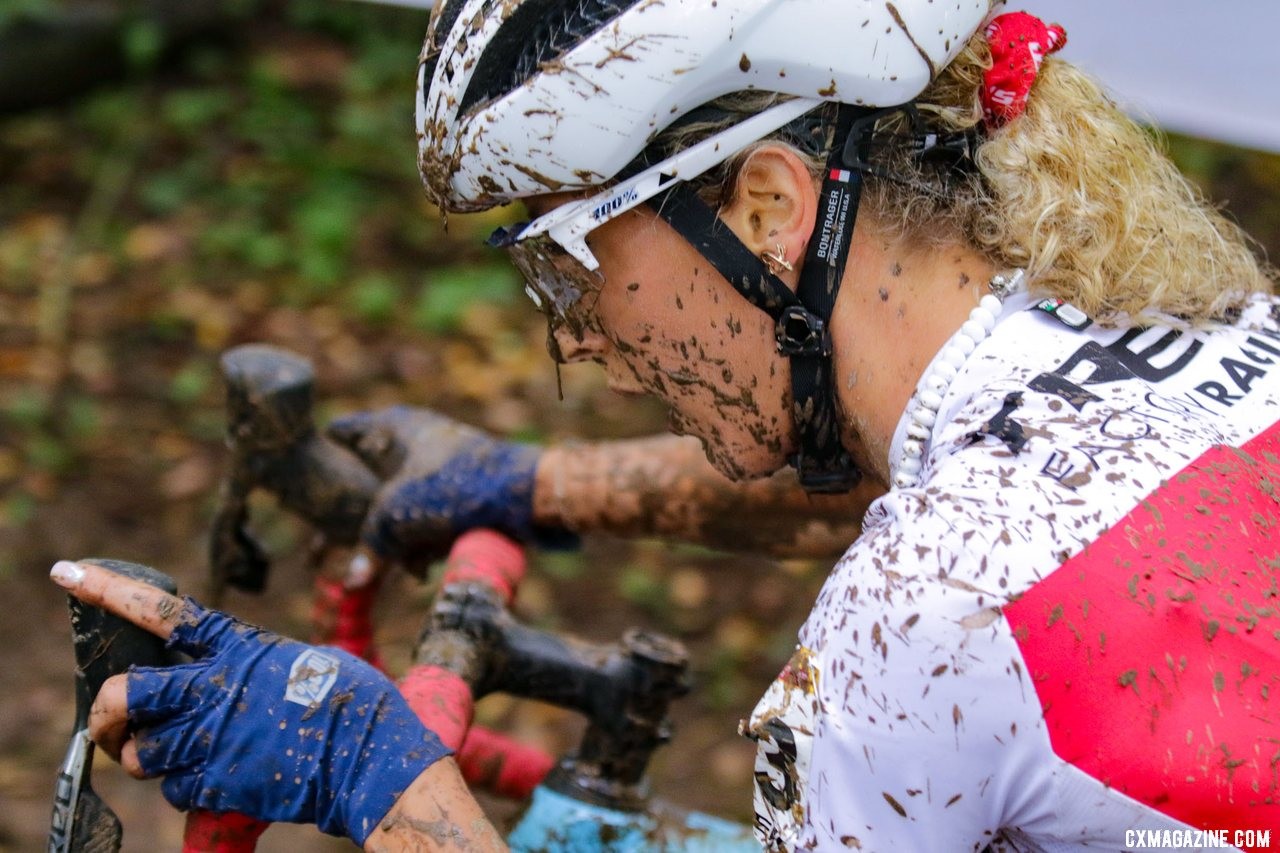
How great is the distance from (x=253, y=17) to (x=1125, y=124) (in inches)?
216

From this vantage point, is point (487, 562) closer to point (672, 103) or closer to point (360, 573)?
point (360, 573)

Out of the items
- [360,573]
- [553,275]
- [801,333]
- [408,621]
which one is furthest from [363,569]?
[408,621]

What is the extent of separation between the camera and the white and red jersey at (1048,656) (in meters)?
1.41

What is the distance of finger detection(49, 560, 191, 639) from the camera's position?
1.76 meters

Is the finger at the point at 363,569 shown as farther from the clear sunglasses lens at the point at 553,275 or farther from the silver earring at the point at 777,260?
the silver earring at the point at 777,260

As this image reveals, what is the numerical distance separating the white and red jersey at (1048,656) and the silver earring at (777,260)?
0.39 meters

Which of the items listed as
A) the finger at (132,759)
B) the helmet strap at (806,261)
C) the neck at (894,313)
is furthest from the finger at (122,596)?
the neck at (894,313)

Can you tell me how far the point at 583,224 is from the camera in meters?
1.88

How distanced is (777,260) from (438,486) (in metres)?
1.06

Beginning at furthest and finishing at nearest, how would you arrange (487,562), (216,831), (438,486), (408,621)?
(408,621) → (438,486) → (487,562) → (216,831)

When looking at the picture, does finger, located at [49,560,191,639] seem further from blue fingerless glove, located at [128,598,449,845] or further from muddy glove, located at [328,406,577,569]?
muddy glove, located at [328,406,577,569]

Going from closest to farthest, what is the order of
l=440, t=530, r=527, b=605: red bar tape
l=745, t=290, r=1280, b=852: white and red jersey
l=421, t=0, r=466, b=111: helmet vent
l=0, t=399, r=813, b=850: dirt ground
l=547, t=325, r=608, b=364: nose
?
l=745, t=290, r=1280, b=852: white and red jersey, l=421, t=0, r=466, b=111: helmet vent, l=547, t=325, r=608, b=364: nose, l=440, t=530, r=527, b=605: red bar tape, l=0, t=399, r=813, b=850: dirt ground

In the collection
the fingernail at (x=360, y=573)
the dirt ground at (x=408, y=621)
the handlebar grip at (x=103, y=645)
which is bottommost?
the dirt ground at (x=408, y=621)
